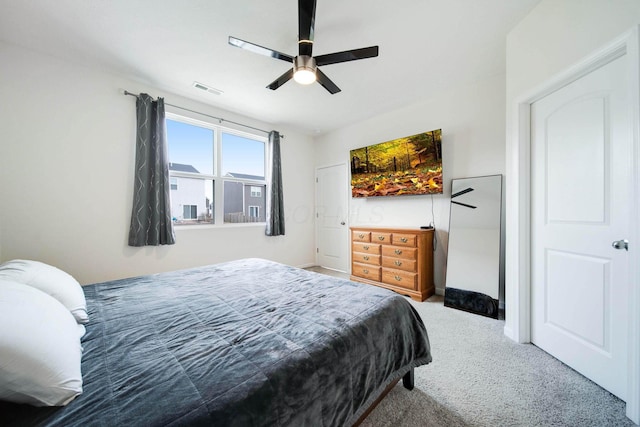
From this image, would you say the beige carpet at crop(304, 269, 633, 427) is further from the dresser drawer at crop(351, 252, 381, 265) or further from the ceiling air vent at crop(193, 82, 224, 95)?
the ceiling air vent at crop(193, 82, 224, 95)

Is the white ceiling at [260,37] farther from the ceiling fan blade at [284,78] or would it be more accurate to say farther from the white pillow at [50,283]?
the white pillow at [50,283]

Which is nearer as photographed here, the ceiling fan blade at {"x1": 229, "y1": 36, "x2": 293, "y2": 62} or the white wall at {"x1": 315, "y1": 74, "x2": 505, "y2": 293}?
the ceiling fan blade at {"x1": 229, "y1": 36, "x2": 293, "y2": 62}

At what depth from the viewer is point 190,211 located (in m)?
3.53

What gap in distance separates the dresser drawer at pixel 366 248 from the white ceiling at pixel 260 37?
2.17 metres

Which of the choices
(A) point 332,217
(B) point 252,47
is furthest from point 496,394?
(A) point 332,217

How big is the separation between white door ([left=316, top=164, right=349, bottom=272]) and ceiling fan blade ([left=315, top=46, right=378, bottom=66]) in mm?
2612

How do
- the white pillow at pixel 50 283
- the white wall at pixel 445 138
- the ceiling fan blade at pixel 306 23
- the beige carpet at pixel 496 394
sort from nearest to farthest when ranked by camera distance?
the white pillow at pixel 50 283, the beige carpet at pixel 496 394, the ceiling fan blade at pixel 306 23, the white wall at pixel 445 138

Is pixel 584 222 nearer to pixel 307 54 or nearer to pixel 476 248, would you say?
pixel 476 248

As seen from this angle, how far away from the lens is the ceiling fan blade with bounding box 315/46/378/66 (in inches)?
72.0

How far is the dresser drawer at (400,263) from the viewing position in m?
3.13

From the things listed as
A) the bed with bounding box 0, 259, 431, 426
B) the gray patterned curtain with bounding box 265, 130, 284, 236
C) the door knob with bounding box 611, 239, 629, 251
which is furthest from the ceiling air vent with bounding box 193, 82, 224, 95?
the door knob with bounding box 611, 239, 629, 251

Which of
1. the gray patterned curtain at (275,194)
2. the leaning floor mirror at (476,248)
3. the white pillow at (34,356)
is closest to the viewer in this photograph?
the white pillow at (34,356)

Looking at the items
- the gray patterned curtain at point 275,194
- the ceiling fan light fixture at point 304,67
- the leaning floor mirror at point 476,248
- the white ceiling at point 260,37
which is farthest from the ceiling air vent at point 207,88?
the leaning floor mirror at point 476,248

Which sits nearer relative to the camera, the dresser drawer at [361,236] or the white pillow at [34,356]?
the white pillow at [34,356]
